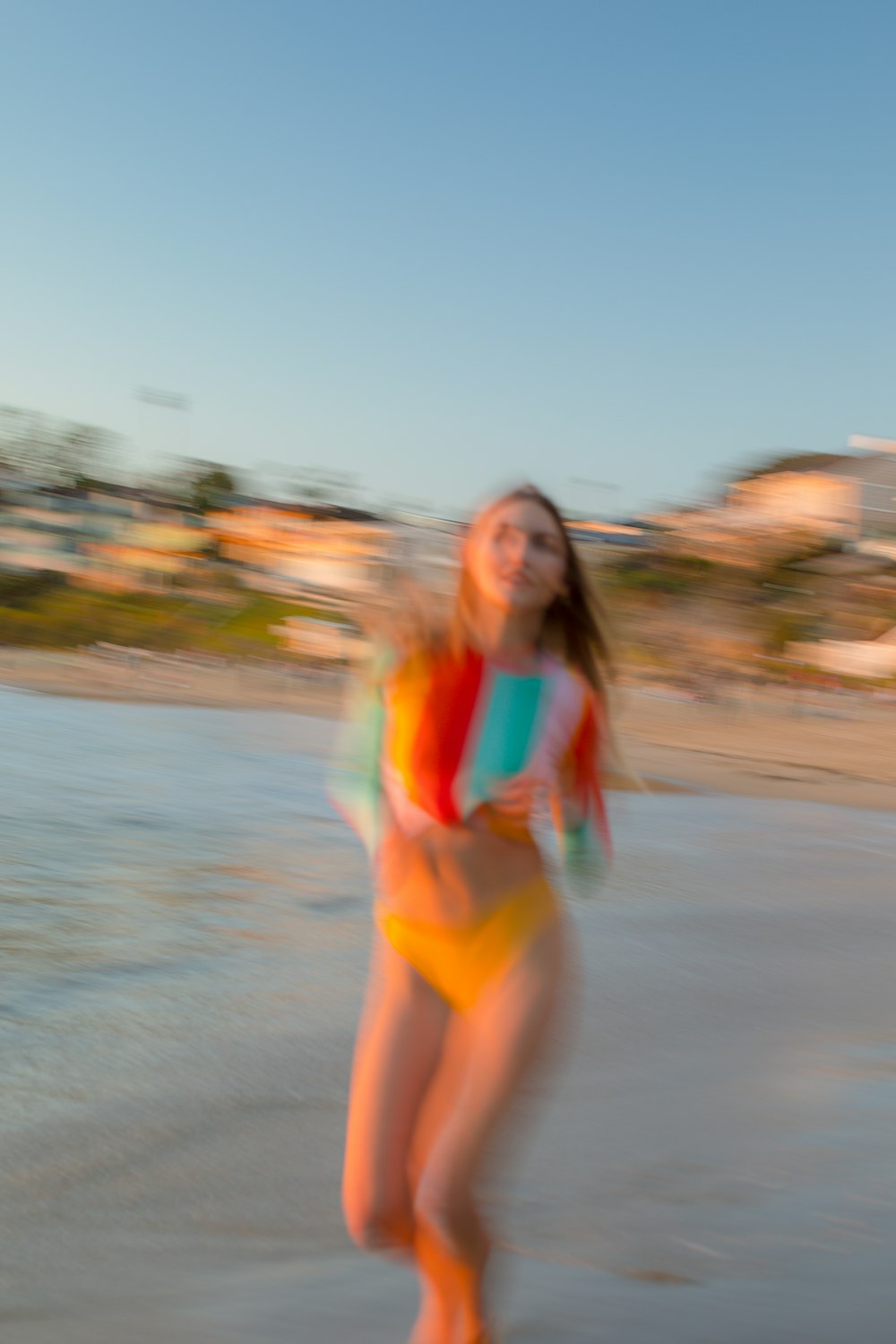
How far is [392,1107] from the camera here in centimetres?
228

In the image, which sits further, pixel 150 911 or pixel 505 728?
pixel 150 911

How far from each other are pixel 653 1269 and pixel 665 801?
821 centimetres

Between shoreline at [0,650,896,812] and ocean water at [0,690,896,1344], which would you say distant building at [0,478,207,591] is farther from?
ocean water at [0,690,896,1344]

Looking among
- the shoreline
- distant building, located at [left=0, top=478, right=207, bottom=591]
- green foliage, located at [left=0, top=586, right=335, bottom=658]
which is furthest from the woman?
distant building, located at [left=0, top=478, right=207, bottom=591]

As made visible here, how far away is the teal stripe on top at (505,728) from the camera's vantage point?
226 cm

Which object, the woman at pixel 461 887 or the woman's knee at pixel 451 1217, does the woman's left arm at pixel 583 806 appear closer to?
the woman at pixel 461 887

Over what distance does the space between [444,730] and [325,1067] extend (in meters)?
1.95

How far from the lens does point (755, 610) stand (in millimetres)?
27188

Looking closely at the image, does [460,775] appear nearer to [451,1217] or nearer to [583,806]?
[583,806]

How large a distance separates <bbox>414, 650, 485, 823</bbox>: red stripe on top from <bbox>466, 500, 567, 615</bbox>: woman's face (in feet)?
0.42

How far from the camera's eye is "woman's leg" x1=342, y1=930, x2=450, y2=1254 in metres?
2.26

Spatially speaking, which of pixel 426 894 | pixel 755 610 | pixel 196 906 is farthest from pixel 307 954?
pixel 755 610

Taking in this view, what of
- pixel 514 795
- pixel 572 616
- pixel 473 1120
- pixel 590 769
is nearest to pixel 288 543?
pixel 572 616

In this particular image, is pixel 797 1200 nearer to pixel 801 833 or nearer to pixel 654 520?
pixel 801 833
